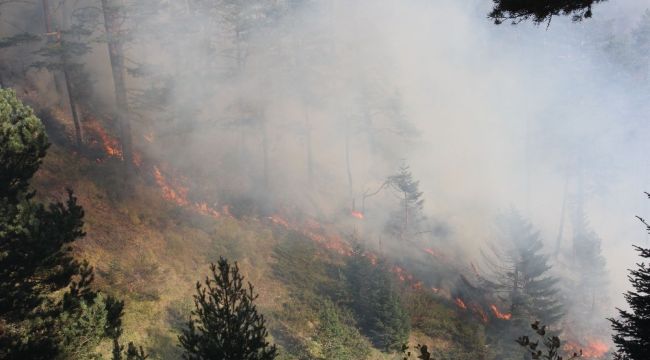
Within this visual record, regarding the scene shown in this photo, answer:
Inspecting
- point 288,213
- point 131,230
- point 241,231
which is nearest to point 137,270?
point 131,230

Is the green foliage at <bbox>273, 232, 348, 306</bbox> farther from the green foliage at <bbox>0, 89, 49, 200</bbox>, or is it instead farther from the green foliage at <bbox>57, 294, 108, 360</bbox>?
the green foliage at <bbox>0, 89, 49, 200</bbox>

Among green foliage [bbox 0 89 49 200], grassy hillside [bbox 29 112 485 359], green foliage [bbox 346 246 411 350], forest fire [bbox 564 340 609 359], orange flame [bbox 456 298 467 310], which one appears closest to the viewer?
green foliage [bbox 0 89 49 200]

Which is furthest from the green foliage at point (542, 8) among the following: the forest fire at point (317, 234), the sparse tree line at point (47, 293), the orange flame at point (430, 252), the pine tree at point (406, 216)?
the orange flame at point (430, 252)

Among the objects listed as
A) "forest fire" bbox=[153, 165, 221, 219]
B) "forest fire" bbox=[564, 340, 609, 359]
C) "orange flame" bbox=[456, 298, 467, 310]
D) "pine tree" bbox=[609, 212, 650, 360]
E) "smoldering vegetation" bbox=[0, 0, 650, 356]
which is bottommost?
"pine tree" bbox=[609, 212, 650, 360]

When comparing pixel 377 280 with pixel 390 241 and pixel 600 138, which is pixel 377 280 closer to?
pixel 390 241

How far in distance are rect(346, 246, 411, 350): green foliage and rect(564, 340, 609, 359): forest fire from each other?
13.7 m

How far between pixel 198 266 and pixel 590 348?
27477 millimetres

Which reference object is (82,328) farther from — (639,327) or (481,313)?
(481,313)

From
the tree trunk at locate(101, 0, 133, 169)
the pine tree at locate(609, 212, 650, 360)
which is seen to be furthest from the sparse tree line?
the tree trunk at locate(101, 0, 133, 169)

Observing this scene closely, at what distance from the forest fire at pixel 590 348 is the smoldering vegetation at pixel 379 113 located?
135 cm

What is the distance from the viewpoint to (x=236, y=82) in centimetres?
3506

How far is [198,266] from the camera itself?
19.0 metres

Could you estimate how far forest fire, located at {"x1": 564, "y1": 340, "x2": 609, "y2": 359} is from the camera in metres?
26.3

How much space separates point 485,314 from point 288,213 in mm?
14401
